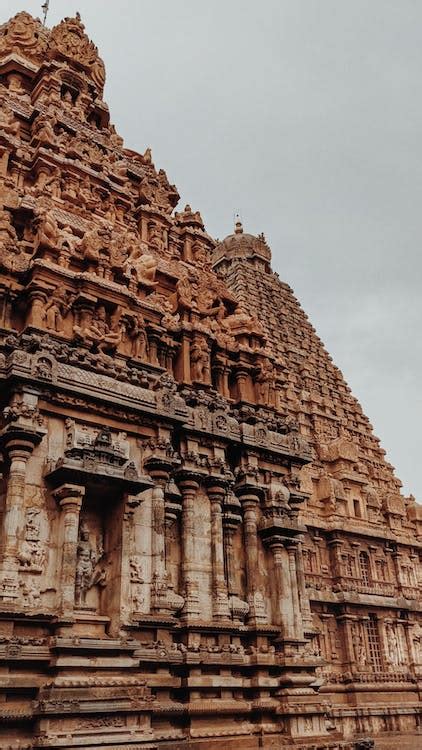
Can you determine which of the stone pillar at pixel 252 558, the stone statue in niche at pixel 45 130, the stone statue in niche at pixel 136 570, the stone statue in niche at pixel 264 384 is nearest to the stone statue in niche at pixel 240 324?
the stone statue in niche at pixel 264 384

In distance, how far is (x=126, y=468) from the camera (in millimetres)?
14773

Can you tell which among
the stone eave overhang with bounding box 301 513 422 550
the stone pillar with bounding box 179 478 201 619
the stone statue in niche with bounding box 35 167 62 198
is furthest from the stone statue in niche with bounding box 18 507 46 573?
the stone eave overhang with bounding box 301 513 422 550

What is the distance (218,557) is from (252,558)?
1.34 m

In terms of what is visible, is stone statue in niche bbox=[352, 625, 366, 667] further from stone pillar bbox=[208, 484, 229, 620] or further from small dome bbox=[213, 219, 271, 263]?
small dome bbox=[213, 219, 271, 263]

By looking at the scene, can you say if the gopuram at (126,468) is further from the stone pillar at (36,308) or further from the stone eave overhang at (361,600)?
the stone eave overhang at (361,600)

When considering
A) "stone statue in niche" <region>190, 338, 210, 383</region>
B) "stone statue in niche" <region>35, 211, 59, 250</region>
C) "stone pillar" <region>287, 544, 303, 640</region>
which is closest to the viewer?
"stone pillar" <region>287, 544, 303, 640</region>

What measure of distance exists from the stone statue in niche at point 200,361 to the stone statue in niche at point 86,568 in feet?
→ 20.0

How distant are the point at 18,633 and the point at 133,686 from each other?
2.48 metres

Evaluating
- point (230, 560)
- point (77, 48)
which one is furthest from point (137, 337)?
point (77, 48)

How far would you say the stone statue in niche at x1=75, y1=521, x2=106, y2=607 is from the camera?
14222 mm

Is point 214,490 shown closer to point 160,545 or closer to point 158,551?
point 160,545

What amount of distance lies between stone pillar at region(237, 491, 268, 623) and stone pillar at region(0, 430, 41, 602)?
6490 millimetres

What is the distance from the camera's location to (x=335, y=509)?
38656 mm

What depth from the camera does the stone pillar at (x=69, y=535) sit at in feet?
43.6
